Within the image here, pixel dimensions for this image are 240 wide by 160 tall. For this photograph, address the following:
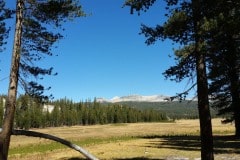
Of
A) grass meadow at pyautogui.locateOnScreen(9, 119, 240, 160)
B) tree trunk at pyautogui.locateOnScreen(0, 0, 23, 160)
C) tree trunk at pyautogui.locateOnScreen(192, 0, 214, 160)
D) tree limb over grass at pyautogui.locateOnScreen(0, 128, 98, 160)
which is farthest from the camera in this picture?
grass meadow at pyautogui.locateOnScreen(9, 119, 240, 160)

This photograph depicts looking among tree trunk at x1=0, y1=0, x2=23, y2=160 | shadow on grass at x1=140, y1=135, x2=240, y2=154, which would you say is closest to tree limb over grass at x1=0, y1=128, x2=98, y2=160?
tree trunk at x1=0, y1=0, x2=23, y2=160

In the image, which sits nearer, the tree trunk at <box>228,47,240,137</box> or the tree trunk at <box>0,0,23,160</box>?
the tree trunk at <box>0,0,23,160</box>

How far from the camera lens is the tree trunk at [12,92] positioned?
13906 mm

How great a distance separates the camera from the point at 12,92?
14.9 meters

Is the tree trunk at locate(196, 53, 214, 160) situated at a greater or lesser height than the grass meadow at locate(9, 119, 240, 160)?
greater

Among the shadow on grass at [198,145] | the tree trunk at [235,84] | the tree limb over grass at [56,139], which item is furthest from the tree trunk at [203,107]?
the tree trunk at [235,84]

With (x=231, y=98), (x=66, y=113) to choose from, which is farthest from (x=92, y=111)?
(x=231, y=98)

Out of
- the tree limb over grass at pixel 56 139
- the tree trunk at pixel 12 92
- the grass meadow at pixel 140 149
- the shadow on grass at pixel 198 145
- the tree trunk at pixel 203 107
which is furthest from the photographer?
the shadow on grass at pixel 198 145

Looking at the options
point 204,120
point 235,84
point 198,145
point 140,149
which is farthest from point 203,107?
point 235,84

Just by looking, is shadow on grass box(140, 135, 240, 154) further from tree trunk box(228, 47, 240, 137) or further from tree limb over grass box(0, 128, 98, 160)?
tree limb over grass box(0, 128, 98, 160)

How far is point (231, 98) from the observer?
130ft

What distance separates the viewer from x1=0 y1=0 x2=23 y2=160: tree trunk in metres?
13.9

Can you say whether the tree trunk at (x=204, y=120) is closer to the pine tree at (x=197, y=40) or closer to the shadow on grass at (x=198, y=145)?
the pine tree at (x=197, y=40)

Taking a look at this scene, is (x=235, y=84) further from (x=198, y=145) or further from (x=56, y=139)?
(x=56, y=139)
